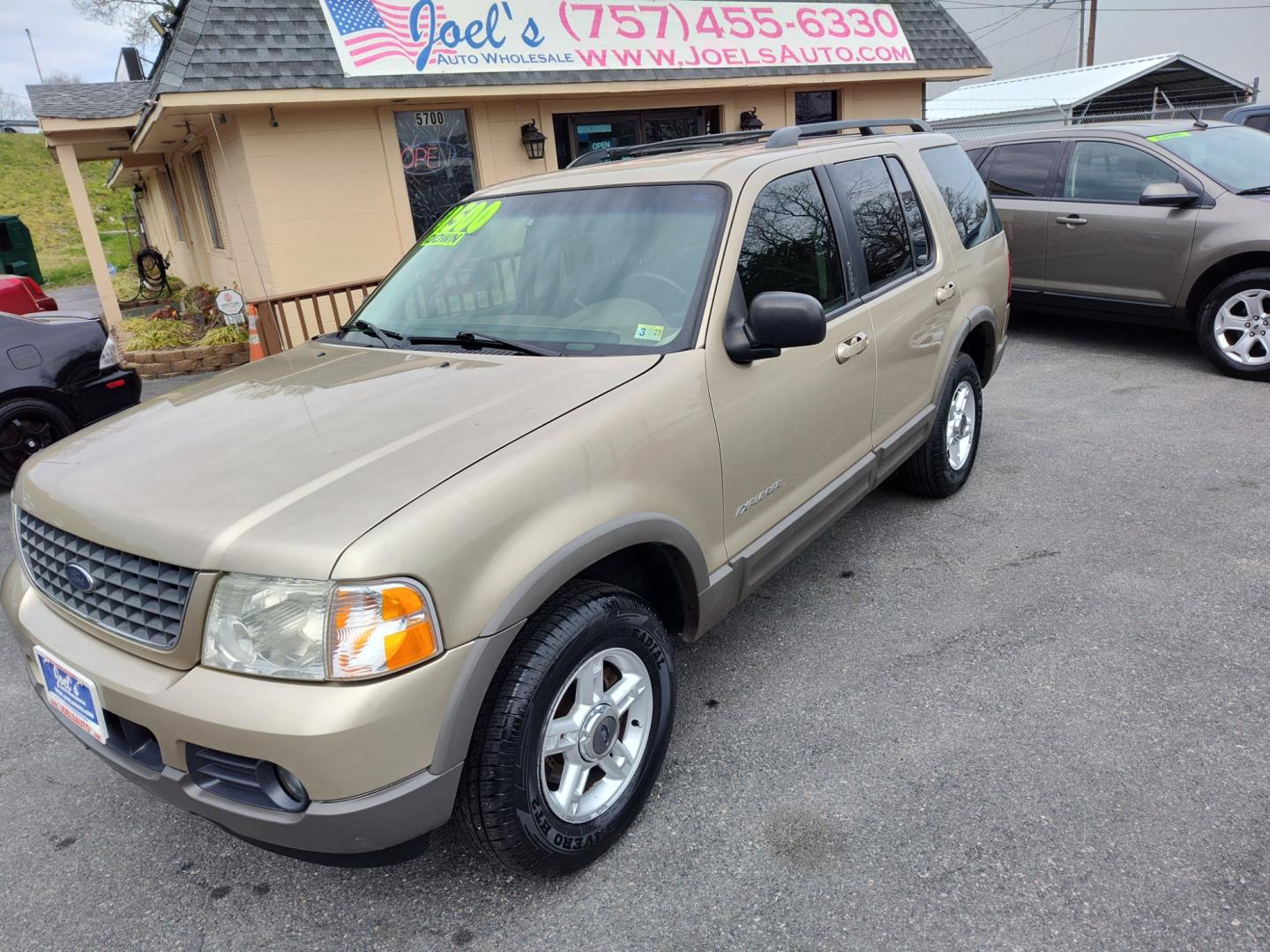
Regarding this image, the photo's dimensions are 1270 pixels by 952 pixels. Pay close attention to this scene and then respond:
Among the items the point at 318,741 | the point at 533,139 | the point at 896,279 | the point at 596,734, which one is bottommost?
the point at 596,734

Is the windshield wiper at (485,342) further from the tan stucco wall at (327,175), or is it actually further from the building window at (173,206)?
the building window at (173,206)

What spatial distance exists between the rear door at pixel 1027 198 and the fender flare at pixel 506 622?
6.71 meters

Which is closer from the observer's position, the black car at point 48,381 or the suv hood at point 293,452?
the suv hood at point 293,452

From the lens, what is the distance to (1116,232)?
7.07 meters

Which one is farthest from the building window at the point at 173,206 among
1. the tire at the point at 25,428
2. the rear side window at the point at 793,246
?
the rear side window at the point at 793,246

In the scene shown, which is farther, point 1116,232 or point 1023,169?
point 1023,169

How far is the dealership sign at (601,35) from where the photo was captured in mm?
8891

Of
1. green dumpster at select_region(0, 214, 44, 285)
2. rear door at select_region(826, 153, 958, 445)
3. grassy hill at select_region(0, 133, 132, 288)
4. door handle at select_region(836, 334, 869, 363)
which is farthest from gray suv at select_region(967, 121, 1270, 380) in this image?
grassy hill at select_region(0, 133, 132, 288)

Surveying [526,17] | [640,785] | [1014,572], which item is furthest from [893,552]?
[526,17]

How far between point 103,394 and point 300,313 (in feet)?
7.13

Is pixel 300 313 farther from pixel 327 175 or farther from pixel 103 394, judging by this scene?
pixel 103 394

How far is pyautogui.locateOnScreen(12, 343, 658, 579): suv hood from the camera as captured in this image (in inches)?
77.0

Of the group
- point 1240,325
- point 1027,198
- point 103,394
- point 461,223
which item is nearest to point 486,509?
point 461,223

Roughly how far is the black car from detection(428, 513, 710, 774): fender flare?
542 centimetres
